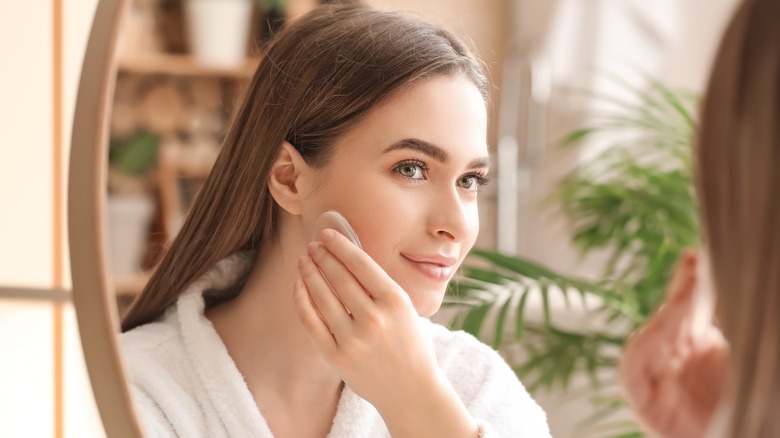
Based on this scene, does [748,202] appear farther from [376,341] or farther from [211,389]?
[211,389]

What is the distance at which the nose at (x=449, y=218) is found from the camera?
0.54m

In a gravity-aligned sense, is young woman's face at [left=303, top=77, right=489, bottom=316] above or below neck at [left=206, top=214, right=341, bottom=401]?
above

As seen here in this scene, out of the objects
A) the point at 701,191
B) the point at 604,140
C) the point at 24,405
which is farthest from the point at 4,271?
the point at 604,140

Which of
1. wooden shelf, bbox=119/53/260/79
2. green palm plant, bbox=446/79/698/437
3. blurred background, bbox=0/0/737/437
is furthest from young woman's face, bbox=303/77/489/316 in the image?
wooden shelf, bbox=119/53/260/79

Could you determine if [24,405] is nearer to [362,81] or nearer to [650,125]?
[362,81]

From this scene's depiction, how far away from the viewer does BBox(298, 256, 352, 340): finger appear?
0.47m

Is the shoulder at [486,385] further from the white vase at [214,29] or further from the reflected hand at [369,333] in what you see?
the white vase at [214,29]

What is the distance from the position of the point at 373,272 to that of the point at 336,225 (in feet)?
0.22

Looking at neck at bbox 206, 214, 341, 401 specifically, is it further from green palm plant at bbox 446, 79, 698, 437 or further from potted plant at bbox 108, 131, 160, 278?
potted plant at bbox 108, 131, 160, 278

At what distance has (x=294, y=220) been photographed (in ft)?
1.93

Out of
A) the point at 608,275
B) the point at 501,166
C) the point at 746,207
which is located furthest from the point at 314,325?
the point at 501,166

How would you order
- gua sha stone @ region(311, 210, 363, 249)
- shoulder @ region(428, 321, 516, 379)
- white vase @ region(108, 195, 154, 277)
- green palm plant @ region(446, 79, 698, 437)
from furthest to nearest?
1. white vase @ region(108, 195, 154, 277)
2. green palm plant @ region(446, 79, 698, 437)
3. shoulder @ region(428, 321, 516, 379)
4. gua sha stone @ region(311, 210, 363, 249)

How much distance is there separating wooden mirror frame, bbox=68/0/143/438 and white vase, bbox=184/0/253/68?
120 cm

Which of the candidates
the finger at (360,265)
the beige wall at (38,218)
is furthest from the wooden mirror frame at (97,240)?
the finger at (360,265)
